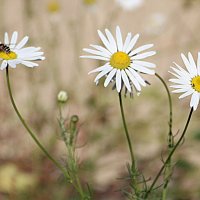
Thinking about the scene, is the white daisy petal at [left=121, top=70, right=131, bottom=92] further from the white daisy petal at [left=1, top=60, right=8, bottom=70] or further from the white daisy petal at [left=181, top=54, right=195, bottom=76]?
the white daisy petal at [left=1, top=60, right=8, bottom=70]

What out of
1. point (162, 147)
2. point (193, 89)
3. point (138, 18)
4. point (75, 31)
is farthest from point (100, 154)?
point (193, 89)

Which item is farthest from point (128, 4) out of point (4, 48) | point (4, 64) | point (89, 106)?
point (4, 64)

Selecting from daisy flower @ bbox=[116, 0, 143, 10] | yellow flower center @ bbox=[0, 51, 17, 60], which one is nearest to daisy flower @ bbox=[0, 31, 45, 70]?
yellow flower center @ bbox=[0, 51, 17, 60]

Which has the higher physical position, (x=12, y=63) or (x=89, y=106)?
(x=89, y=106)

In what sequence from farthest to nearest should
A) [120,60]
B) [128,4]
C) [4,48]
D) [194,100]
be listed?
Answer: [128,4] < [4,48] < [120,60] < [194,100]

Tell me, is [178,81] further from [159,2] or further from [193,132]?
[159,2]

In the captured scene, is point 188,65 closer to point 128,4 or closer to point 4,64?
point 4,64
